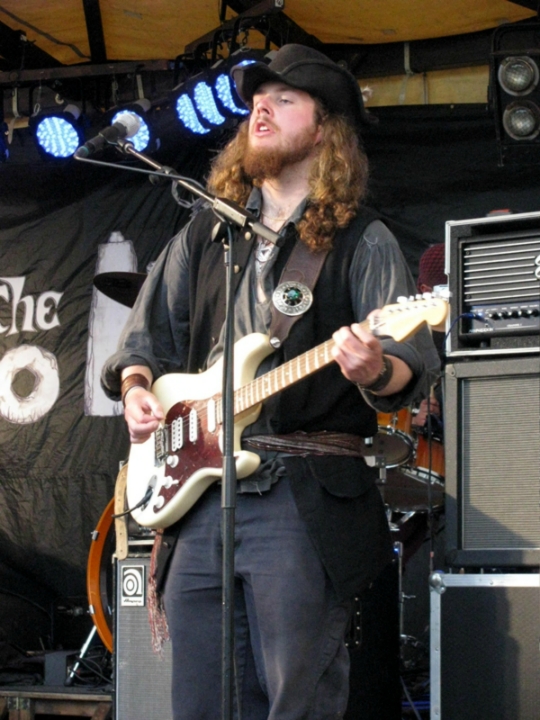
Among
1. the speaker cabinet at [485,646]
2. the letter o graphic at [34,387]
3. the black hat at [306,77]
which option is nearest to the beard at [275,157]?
the black hat at [306,77]

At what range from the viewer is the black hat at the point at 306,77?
9.59 feet

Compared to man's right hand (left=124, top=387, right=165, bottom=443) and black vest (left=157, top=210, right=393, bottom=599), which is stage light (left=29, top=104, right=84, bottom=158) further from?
man's right hand (left=124, top=387, right=165, bottom=443)

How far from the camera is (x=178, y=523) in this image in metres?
2.67

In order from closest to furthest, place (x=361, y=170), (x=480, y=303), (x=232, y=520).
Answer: (x=232, y=520)
(x=361, y=170)
(x=480, y=303)

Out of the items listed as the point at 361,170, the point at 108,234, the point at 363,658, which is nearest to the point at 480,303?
the point at 361,170

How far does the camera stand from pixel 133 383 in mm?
2795

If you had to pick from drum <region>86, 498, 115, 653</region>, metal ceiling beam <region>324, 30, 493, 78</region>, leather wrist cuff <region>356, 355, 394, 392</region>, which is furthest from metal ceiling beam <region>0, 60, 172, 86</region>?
leather wrist cuff <region>356, 355, 394, 392</region>

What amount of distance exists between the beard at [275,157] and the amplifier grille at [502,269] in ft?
2.33

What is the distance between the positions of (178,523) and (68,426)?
3.35 m

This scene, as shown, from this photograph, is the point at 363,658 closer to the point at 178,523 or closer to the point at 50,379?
the point at 178,523

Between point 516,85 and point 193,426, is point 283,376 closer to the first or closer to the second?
point 193,426

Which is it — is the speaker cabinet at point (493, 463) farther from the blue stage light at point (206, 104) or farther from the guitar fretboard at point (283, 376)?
the blue stage light at point (206, 104)

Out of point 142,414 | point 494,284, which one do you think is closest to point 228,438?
point 142,414

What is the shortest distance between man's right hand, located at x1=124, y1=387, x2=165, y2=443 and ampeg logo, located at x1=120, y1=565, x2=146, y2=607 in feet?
5.64
